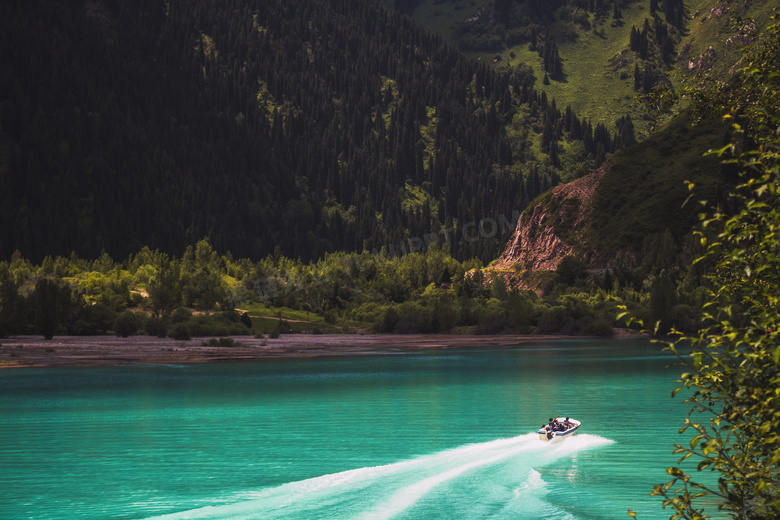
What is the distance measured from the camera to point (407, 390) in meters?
67.8

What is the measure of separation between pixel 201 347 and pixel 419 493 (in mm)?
90128

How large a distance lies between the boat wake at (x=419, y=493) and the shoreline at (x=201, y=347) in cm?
6466

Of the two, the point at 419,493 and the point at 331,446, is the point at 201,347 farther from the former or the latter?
the point at 419,493

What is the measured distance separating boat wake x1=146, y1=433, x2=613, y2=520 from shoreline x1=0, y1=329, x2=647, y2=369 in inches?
2545

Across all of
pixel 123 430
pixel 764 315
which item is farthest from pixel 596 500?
pixel 123 430

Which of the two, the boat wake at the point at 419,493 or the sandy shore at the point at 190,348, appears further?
the sandy shore at the point at 190,348

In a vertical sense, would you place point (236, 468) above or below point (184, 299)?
below

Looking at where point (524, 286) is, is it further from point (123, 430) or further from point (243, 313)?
point (123, 430)

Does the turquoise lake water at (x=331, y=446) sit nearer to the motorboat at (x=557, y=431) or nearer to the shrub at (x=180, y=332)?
the motorboat at (x=557, y=431)

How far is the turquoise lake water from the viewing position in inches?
1112

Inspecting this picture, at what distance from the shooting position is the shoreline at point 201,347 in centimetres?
9181

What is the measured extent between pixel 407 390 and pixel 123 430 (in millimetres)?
27886

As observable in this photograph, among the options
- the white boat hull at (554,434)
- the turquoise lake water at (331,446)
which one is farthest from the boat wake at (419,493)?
the white boat hull at (554,434)

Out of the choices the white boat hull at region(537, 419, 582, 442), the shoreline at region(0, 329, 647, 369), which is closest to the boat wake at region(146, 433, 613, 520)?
the white boat hull at region(537, 419, 582, 442)
